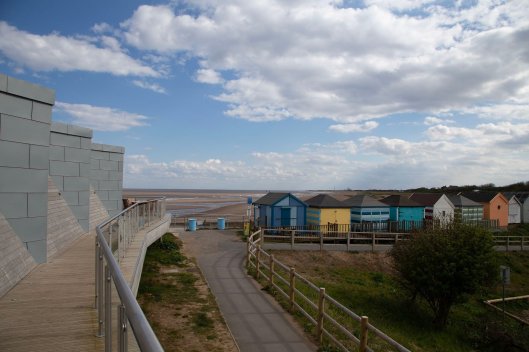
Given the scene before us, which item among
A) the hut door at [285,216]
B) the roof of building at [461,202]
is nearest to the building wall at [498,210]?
the roof of building at [461,202]

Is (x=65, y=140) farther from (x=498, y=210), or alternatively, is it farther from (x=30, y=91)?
(x=498, y=210)

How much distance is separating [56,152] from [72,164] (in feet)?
2.77

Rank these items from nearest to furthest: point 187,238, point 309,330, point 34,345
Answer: point 34,345, point 309,330, point 187,238

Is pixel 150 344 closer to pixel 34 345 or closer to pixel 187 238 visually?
pixel 34 345

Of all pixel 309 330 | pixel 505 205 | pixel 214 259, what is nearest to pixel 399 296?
pixel 214 259

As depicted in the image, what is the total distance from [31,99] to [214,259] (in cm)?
1063

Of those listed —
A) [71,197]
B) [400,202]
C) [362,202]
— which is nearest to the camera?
[71,197]

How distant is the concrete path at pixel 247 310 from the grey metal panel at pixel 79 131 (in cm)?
632

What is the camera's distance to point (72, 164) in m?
13.6

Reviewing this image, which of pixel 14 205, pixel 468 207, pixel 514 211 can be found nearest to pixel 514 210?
pixel 514 211

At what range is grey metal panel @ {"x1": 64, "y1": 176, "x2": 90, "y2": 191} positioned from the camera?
13258 millimetres

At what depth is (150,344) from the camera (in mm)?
1694

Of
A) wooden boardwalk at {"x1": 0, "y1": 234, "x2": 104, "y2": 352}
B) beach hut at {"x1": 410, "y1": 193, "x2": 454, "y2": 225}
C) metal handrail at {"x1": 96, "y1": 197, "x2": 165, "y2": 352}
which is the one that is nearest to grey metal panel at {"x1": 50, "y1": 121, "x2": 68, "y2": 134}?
wooden boardwalk at {"x1": 0, "y1": 234, "x2": 104, "y2": 352}

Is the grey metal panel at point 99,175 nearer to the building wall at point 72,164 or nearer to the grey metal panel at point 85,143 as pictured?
the building wall at point 72,164
